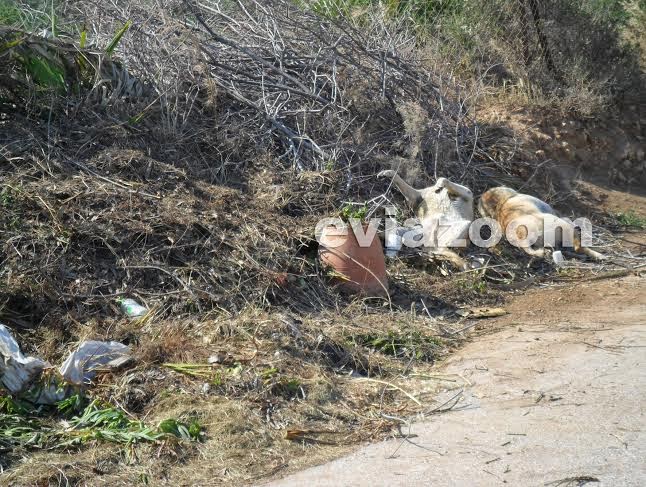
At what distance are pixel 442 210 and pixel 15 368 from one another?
158 inches

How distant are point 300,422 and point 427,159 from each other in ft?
14.2

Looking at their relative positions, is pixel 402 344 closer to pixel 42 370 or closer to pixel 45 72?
pixel 42 370

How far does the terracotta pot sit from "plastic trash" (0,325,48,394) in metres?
2.32

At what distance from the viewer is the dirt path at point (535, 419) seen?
3.91 m

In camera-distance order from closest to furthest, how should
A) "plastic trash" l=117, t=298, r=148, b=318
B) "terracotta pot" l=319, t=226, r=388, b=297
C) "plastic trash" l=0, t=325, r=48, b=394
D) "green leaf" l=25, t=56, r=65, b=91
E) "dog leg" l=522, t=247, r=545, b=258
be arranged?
"plastic trash" l=0, t=325, r=48, b=394
"plastic trash" l=117, t=298, r=148, b=318
"terracotta pot" l=319, t=226, r=388, b=297
"green leaf" l=25, t=56, r=65, b=91
"dog leg" l=522, t=247, r=545, b=258

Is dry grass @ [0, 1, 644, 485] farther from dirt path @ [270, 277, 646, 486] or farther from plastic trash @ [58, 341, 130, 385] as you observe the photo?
dirt path @ [270, 277, 646, 486]

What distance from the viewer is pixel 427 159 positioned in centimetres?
831

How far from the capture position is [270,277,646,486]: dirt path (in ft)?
12.8

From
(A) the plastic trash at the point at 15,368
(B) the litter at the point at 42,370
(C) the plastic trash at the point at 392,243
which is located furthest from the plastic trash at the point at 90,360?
(C) the plastic trash at the point at 392,243

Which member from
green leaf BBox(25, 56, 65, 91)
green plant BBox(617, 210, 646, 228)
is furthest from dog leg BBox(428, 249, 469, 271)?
green leaf BBox(25, 56, 65, 91)

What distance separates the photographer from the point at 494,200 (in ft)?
26.3

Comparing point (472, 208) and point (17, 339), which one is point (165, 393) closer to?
point (17, 339)

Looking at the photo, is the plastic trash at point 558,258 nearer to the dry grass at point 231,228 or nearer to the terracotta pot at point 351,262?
the dry grass at point 231,228

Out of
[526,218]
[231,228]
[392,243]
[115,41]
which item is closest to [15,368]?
[231,228]
